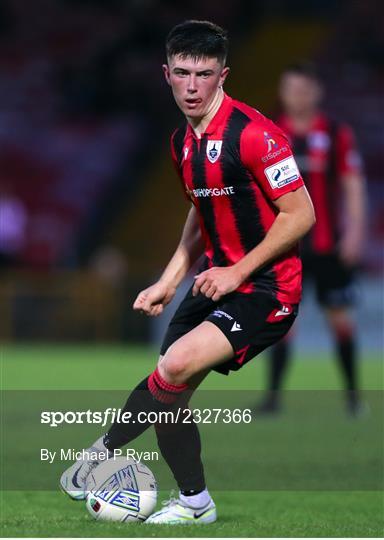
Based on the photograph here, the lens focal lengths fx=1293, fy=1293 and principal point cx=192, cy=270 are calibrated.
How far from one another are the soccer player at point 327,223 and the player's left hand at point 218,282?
12.8 ft

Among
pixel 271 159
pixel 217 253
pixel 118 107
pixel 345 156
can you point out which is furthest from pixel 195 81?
pixel 118 107

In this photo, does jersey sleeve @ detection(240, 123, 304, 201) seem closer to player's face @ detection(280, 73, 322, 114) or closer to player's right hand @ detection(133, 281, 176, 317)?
player's right hand @ detection(133, 281, 176, 317)

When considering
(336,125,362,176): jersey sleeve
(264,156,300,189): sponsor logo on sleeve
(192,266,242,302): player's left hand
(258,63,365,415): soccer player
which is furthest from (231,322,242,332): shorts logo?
(336,125,362,176): jersey sleeve

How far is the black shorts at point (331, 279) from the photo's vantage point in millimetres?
8461

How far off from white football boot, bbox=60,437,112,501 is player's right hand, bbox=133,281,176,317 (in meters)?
0.52

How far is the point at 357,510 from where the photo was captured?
5.05 metres

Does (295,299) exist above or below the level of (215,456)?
above

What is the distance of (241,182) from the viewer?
4641 mm

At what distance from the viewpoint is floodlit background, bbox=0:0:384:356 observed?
17.8m

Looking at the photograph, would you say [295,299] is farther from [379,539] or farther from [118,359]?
[118,359]

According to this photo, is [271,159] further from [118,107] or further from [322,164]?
[118,107]

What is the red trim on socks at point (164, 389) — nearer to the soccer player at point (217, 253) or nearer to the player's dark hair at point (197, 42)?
the soccer player at point (217, 253)

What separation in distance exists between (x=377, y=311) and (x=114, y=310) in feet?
9.80

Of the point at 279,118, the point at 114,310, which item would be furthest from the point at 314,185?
the point at 114,310
